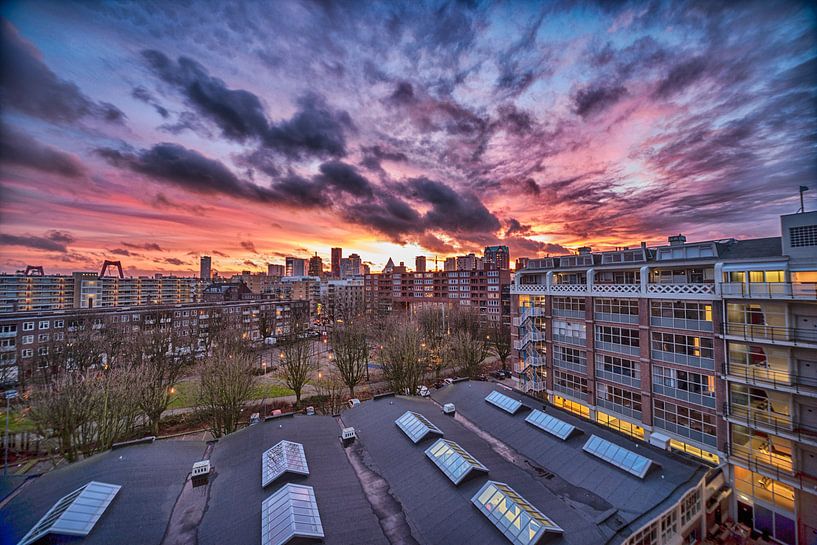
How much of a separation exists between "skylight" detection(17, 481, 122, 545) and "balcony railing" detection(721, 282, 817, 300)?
39057 millimetres

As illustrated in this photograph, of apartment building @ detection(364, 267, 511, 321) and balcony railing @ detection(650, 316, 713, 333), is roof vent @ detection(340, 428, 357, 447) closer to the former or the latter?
balcony railing @ detection(650, 316, 713, 333)

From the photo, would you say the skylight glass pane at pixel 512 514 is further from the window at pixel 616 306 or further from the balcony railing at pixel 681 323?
the window at pixel 616 306

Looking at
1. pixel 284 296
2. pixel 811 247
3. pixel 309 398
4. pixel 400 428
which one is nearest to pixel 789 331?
pixel 811 247

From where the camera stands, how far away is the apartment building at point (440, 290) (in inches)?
3637

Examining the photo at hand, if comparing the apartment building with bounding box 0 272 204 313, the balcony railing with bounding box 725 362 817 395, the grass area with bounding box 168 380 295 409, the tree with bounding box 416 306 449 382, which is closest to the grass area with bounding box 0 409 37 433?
the grass area with bounding box 168 380 295 409

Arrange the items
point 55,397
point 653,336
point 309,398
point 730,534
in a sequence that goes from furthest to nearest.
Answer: point 309,398, point 653,336, point 55,397, point 730,534

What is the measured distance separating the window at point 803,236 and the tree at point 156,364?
52.6m

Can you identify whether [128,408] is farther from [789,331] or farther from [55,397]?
[789,331]

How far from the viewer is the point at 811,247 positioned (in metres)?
19.8

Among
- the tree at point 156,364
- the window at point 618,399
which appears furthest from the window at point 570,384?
the tree at point 156,364

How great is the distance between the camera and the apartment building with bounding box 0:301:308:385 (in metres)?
47.4

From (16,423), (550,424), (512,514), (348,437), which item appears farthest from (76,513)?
(16,423)

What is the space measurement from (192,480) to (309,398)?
88.5ft

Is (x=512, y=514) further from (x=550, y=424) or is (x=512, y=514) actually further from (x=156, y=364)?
(x=156, y=364)
